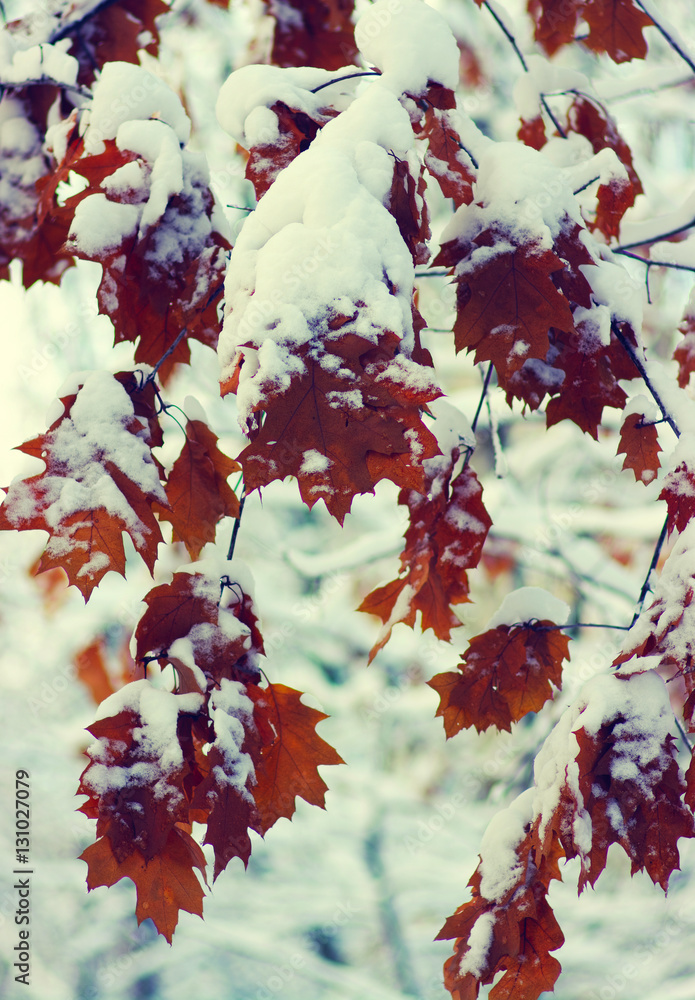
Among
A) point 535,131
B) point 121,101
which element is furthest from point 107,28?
point 535,131

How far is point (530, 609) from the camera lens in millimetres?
1411

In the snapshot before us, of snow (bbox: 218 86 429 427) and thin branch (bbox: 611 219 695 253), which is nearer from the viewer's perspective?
snow (bbox: 218 86 429 427)

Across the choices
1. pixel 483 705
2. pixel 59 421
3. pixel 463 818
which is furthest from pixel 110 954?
pixel 59 421

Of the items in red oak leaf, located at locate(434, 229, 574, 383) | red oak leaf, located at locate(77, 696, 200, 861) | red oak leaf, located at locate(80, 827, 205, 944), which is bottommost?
red oak leaf, located at locate(80, 827, 205, 944)

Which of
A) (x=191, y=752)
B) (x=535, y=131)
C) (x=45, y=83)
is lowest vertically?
(x=191, y=752)

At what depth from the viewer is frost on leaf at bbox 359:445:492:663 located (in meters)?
1.36

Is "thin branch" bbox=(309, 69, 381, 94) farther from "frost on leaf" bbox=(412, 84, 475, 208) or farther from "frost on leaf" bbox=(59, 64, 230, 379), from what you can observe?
"frost on leaf" bbox=(59, 64, 230, 379)

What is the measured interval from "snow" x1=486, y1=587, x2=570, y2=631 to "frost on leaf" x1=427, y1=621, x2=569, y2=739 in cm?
2

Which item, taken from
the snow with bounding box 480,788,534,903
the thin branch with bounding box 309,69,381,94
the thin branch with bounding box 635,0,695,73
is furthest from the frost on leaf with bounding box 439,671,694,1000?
the thin branch with bounding box 635,0,695,73

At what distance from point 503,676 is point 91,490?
0.88m

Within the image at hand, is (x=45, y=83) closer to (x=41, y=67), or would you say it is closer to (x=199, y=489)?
(x=41, y=67)

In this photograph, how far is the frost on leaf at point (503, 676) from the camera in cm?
142

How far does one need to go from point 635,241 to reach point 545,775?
3.35 feet

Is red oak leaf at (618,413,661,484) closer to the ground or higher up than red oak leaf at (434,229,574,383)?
higher up
